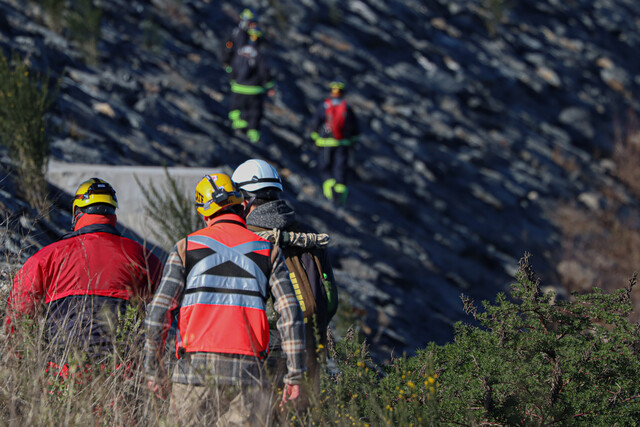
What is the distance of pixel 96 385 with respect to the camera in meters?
3.10

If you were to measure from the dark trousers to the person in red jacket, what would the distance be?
24.6 feet

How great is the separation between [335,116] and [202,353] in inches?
304

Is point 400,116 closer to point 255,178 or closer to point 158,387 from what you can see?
point 255,178

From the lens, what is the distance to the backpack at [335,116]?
33.7ft

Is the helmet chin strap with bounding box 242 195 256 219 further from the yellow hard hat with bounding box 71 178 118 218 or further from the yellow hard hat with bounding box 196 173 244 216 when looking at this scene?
the yellow hard hat with bounding box 71 178 118 218

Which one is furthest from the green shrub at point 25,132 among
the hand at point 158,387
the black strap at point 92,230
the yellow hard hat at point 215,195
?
the hand at point 158,387

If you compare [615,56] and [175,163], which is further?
[615,56]

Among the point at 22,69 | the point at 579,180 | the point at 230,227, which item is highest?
the point at 230,227

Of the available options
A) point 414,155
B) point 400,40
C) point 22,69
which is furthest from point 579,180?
point 22,69

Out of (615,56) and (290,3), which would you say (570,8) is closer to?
(615,56)

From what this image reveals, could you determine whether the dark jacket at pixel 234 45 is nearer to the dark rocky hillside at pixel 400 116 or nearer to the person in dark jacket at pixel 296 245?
the dark rocky hillside at pixel 400 116

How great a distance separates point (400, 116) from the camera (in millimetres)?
16312

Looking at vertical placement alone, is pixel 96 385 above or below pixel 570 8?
above

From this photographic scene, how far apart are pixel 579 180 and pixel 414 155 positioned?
15.6 feet
